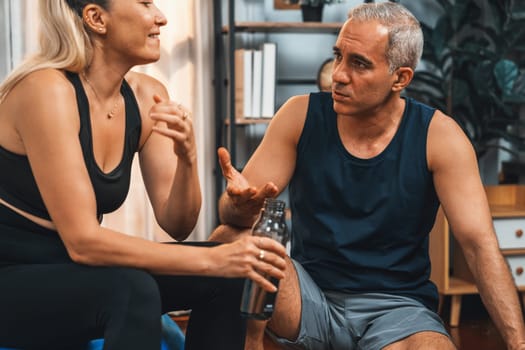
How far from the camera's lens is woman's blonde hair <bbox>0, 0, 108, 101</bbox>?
154 cm

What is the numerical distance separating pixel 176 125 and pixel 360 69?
0.55 meters

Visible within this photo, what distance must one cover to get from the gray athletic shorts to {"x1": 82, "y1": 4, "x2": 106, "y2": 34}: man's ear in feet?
2.21

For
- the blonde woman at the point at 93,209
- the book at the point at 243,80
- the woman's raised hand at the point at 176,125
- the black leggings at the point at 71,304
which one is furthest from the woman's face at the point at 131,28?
the book at the point at 243,80

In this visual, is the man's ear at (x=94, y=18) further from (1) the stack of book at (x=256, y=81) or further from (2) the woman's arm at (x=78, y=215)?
(1) the stack of book at (x=256, y=81)

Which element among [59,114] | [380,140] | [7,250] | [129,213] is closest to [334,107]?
[380,140]

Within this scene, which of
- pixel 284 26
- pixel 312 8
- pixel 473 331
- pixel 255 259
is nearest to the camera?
pixel 255 259

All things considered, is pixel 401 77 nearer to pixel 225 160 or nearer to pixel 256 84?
pixel 225 160

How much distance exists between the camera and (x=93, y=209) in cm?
146

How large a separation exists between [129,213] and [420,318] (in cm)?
170

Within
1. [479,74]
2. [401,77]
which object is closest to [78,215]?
[401,77]

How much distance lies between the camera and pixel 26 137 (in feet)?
Result: 4.82

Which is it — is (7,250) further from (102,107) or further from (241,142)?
(241,142)

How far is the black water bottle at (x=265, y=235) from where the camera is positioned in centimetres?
144

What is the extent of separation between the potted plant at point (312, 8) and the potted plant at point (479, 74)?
46 centimetres
